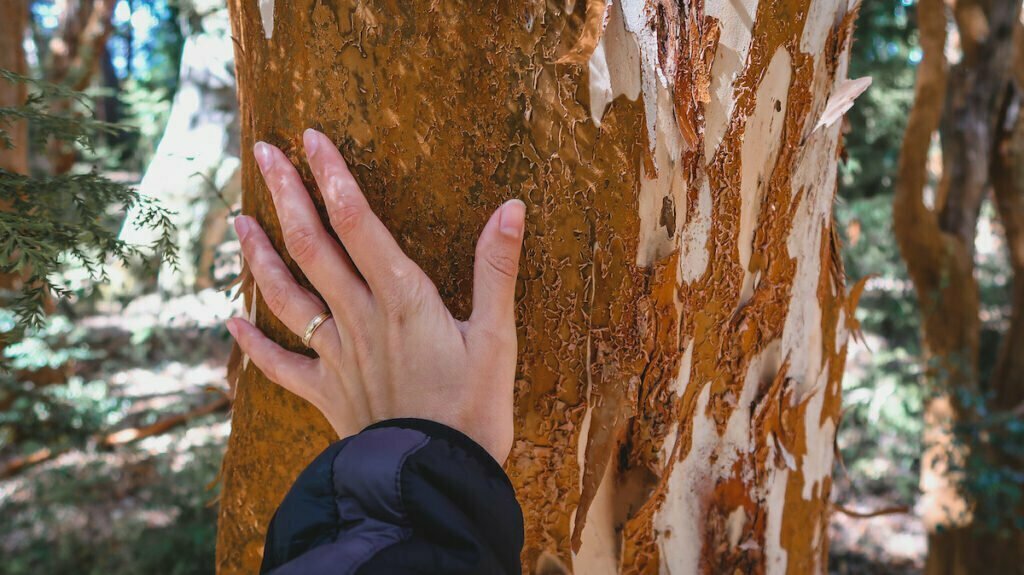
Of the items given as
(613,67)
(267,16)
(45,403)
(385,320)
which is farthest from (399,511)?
(45,403)

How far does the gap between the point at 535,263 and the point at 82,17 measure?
725cm

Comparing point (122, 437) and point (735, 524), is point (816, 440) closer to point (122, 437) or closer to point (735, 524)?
point (735, 524)

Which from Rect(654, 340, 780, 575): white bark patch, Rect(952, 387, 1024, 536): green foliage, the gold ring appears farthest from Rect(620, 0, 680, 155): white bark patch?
Rect(952, 387, 1024, 536): green foliage

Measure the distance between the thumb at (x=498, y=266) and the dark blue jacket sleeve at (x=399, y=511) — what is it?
0.20 meters

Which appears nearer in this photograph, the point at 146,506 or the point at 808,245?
the point at 808,245

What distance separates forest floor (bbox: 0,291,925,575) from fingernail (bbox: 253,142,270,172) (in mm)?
2196

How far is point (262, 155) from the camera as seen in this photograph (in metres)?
1.17

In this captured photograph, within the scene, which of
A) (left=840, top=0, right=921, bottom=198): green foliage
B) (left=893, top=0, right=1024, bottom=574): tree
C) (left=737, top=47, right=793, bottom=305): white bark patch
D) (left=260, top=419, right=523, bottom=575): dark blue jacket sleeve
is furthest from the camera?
(left=840, top=0, right=921, bottom=198): green foliage

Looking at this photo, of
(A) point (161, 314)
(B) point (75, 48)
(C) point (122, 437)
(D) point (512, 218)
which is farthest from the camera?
(B) point (75, 48)

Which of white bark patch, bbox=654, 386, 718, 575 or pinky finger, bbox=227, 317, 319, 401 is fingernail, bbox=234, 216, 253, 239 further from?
white bark patch, bbox=654, 386, 718, 575

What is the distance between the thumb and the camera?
1.07 m

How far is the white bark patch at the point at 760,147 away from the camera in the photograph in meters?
1.21

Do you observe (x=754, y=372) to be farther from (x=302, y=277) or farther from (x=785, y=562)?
(x=302, y=277)

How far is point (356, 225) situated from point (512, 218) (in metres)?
0.24
